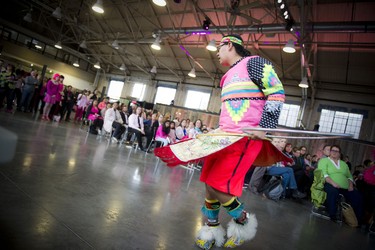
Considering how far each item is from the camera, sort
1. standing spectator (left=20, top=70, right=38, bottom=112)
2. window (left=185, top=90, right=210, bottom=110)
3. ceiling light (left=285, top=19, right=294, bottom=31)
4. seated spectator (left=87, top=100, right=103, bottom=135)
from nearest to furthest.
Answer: seated spectator (left=87, top=100, right=103, bottom=135) < ceiling light (left=285, top=19, right=294, bottom=31) < standing spectator (left=20, top=70, right=38, bottom=112) < window (left=185, top=90, right=210, bottom=110)

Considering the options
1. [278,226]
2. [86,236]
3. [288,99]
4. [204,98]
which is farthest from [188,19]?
[86,236]

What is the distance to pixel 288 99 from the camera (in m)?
14.1

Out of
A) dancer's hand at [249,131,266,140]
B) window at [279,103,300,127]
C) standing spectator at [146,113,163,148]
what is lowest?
standing spectator at [146,113,163,148]

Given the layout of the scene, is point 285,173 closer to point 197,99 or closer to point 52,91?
point 52,91

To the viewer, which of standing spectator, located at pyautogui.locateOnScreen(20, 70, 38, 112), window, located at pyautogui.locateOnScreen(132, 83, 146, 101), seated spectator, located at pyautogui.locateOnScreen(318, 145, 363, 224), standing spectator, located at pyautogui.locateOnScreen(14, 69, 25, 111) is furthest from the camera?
window, located at pyautogui.locateOnScreen(132, 83, 146, 101)

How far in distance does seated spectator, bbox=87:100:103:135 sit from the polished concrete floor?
4.45 metres

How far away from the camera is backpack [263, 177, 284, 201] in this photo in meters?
4.75

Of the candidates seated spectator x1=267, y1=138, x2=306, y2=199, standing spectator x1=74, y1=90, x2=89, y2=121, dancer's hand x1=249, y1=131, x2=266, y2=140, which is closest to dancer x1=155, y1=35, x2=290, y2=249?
dancer's hand x1=249, y1=131, x2=266, y2=140

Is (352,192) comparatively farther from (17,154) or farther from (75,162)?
(17,154)

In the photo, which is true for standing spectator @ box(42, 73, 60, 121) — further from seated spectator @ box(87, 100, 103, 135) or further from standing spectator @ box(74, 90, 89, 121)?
standing spectator @ box(74, 90, 89, 121)

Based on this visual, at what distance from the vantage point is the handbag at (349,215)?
4141 millimetres

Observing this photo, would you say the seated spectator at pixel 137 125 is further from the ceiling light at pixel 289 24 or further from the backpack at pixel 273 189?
the ceiling light at pixel 289 24

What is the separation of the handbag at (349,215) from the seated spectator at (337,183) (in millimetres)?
154

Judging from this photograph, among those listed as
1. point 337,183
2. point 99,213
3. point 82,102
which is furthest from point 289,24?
point 82,102
